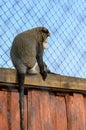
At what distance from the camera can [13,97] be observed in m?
1.89

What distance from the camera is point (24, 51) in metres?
2.75

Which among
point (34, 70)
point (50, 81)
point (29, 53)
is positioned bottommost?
point (50, 81)

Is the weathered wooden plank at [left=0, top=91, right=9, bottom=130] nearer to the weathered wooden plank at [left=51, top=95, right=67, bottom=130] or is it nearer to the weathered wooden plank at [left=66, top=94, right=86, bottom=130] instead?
the weathered wooden plank at [left=51, top=95, right=67, bottom=130]

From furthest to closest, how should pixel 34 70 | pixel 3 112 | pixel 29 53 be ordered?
1. pixel 29 53
2. pixel 34 70
3. pixel 3 112

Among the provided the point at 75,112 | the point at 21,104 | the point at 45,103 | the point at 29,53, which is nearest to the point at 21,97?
the point at 21,104

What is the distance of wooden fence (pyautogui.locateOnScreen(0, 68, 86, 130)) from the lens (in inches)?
72.9

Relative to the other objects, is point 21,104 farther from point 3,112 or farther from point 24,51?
point 24,51

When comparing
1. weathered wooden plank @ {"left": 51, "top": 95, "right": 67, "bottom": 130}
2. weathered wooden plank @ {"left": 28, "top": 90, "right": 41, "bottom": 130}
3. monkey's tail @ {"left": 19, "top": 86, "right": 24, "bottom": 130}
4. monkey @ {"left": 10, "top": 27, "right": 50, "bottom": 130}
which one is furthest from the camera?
monkey @ {"left": 10, "top": 27, "right": 50, "bottom": 130}

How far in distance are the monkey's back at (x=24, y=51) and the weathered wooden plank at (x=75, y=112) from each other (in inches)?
20.9

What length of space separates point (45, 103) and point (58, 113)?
10 centimetres

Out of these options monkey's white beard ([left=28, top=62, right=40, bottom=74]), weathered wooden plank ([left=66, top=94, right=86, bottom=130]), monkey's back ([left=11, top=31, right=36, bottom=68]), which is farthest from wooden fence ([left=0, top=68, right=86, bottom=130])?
monkey's back ([left=11, top=31, right=36, bottom=68])

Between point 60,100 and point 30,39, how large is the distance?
112 centimetres

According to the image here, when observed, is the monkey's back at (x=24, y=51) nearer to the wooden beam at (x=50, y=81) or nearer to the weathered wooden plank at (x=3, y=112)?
the wooden beam at (x=50, y=81)

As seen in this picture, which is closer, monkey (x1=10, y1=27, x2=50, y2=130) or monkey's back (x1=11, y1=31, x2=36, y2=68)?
monkey (x1=10, y1=27, x2=50, y2=130)
